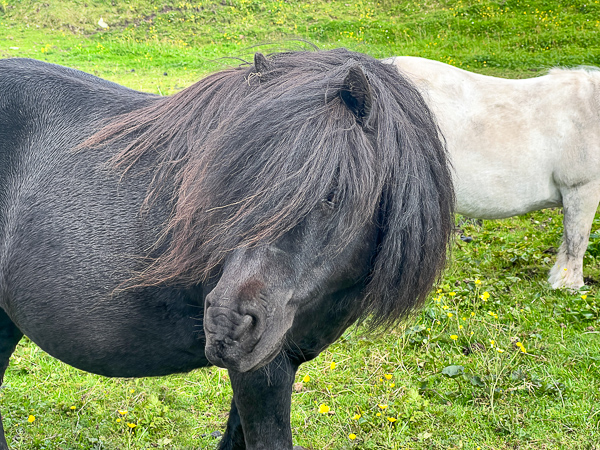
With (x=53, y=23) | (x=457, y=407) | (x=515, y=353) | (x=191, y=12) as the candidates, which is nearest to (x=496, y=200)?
(x=515, y=353)

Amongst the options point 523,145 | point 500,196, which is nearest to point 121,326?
point 500,196

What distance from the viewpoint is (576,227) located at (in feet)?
14.4

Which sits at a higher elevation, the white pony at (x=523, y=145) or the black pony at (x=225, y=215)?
the black pony at (x=225, y=215)

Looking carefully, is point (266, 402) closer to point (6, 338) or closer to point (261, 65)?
point (261, 65)

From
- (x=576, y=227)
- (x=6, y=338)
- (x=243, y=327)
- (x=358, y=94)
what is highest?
(x=358, y=94)

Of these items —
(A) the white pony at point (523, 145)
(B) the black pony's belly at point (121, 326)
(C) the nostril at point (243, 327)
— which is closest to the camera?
(C) the nostril at point (243, 327)

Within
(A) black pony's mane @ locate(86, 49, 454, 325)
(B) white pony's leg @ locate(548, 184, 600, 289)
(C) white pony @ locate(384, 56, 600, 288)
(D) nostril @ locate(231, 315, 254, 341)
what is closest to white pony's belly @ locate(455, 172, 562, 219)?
(C) white pony @ locate(384, 56, 600, 288)

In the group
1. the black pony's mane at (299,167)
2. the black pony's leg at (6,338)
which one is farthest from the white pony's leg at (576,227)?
the black pony's leg at (6,338)

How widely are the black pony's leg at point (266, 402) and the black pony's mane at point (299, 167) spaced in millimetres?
397

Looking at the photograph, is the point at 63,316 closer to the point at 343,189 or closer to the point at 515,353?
the point at 343,189

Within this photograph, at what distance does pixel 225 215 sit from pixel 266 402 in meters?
0.76

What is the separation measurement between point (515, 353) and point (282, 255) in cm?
249

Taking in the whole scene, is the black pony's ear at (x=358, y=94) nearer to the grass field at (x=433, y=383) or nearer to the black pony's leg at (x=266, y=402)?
the grass field at (x=433, y=383)

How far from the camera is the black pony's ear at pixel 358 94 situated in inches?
57.0
